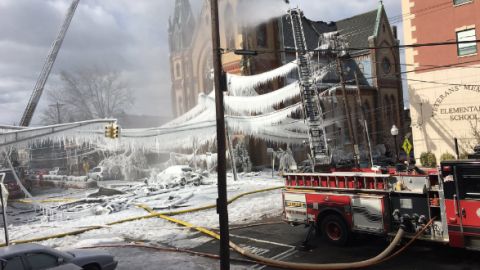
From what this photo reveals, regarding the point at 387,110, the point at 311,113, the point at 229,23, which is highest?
the point at 229,23

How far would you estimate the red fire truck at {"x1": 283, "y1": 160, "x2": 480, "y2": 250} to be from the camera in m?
8.24

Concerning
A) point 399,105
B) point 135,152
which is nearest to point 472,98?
point 135,152

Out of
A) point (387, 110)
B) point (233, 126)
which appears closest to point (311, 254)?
point (233, 126)

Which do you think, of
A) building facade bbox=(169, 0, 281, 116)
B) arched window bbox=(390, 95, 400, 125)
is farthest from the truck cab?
arched window bbox=(390, 95, 400, 125)

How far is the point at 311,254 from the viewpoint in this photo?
10.2 metres

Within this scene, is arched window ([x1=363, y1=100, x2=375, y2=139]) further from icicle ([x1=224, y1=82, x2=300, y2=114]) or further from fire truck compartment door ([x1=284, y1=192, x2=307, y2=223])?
fire truck compartment door ([x1=284, y1=192, x2=307, y2=223])

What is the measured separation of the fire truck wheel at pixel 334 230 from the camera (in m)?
10.5

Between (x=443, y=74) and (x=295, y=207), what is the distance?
18.6m

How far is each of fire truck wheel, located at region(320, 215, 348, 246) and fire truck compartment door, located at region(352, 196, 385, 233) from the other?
387mm

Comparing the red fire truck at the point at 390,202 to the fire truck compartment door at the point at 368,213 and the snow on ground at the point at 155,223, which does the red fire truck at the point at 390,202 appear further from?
the snow on ground at the point at 155,223

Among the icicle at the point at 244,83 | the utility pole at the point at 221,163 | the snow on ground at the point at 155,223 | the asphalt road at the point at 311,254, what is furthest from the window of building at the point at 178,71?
the utility pole at the point at 221,163

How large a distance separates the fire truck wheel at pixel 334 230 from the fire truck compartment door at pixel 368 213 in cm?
39

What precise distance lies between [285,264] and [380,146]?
39.5m

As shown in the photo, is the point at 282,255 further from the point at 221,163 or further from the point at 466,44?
the point at 466,44
